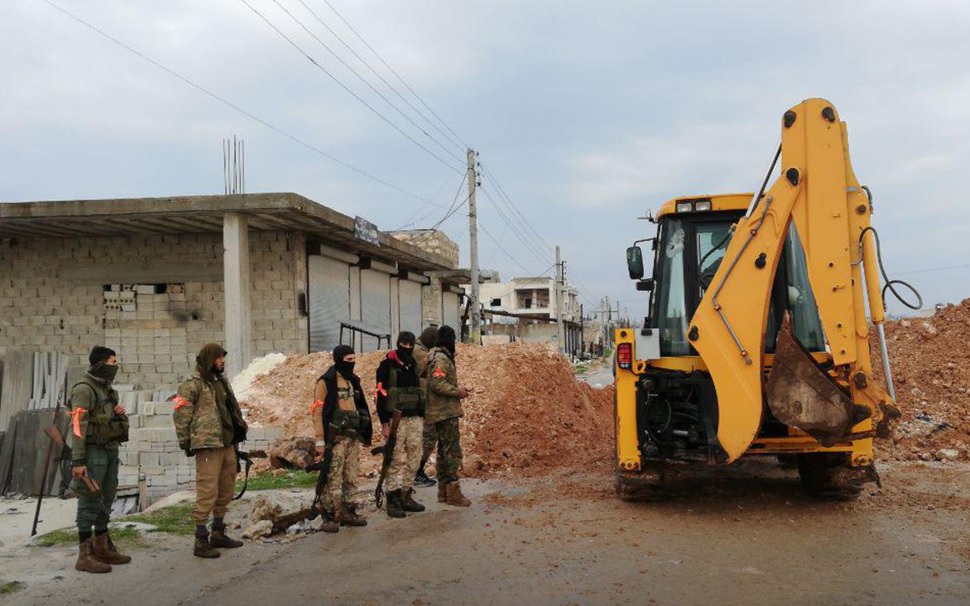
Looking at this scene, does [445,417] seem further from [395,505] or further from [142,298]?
[142,298]

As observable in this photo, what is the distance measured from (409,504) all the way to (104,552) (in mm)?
2900

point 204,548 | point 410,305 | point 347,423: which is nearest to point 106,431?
point 204,548

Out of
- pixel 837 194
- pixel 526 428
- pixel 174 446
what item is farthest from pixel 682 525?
pixel 174 446

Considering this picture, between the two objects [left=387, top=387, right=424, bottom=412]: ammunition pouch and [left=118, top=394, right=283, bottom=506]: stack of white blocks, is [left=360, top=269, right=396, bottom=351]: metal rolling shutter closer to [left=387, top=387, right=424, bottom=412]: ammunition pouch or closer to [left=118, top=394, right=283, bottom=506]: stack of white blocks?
[left=118, top=394, right=283, bottom=506]: stack of white blocks

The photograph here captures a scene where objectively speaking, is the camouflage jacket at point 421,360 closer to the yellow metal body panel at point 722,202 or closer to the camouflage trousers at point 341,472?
the camouflage trousers at point 341,472

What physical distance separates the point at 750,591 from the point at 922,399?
27.4 ft

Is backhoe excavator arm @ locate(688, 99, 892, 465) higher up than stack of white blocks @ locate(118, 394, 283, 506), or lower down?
higher up

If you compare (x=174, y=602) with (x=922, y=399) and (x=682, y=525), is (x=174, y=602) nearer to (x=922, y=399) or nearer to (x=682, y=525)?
(x=682, y=525)

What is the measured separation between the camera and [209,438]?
642cm

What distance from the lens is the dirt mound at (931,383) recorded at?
10.5 metres

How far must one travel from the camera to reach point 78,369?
57.8 feet

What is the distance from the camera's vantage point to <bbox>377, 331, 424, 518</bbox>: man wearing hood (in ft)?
26.0

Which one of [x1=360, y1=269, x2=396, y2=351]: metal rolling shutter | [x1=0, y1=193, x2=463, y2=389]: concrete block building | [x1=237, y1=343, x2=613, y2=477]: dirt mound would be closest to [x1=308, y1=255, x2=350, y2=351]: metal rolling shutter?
[x1=0, y1=193, x2=463, y2=389]: concrete block building

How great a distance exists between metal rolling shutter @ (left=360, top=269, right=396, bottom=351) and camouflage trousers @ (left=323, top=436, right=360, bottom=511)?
47.0 ft
